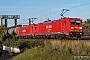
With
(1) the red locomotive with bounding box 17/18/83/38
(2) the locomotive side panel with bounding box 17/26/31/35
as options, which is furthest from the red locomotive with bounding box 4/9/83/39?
(2) the locomotive side panel with bounding box 17/26/31/35

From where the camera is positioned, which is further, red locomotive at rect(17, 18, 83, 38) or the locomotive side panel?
the locomotive side panel

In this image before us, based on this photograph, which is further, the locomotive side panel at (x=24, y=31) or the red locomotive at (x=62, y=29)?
the locomotive side panel at (x=24, y=31)

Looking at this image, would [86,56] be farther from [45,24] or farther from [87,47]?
[45,24]

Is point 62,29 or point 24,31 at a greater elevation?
point 62,29

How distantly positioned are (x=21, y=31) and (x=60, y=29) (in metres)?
27.0

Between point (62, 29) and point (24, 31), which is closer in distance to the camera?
point (62, 29)

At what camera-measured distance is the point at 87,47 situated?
1477 centimetres

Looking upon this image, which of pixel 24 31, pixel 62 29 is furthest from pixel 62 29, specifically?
pixel 24 31

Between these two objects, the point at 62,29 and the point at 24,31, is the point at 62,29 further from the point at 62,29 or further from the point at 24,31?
the point at 24,31

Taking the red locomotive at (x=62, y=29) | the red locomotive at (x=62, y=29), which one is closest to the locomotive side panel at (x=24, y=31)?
the red locomotive at (x=62, y=29)

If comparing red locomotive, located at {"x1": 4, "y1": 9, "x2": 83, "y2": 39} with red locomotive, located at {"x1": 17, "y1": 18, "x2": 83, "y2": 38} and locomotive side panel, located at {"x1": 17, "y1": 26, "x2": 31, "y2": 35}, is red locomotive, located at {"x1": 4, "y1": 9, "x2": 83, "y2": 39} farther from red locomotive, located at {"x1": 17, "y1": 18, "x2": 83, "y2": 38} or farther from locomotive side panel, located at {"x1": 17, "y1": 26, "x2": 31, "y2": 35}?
locomotive side panel, located at {"x1": 17, "y1": 26, "x2": 31, "y2": 35}

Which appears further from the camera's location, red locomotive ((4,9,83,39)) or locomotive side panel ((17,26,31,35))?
locomotive side panel ((17,26,31,35))

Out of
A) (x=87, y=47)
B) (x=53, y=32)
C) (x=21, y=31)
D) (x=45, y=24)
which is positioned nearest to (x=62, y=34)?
(x=53, y=32)

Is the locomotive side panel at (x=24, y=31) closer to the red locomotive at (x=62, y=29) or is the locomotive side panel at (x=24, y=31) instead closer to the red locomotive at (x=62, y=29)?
the red locomotive at (x=62, y=29)
